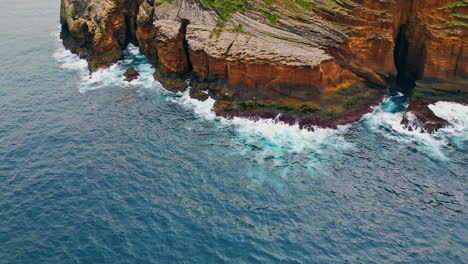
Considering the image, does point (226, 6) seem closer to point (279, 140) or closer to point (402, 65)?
point (279, 140)

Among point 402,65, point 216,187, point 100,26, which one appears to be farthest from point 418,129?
point 100,26

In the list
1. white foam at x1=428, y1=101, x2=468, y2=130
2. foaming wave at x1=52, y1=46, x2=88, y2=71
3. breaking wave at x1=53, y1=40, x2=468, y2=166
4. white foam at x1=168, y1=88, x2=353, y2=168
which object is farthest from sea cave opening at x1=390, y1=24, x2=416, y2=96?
foaming wave at x1=52, y1=46, x2=88, y2=71

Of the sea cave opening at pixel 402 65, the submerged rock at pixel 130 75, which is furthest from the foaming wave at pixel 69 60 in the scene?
the sea cave opening at pixel 402 65

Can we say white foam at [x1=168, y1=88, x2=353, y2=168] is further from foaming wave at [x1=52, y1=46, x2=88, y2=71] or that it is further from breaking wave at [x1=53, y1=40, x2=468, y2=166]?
foaming wave at [x1=52, y1=46, x2=88, y2=71]

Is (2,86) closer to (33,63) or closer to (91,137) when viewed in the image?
(33,63)

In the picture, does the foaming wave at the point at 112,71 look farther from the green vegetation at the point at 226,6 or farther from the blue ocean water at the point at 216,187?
the green vegetation at the point at 226,6

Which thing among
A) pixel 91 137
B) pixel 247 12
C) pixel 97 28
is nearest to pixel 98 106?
pixel 91 137
